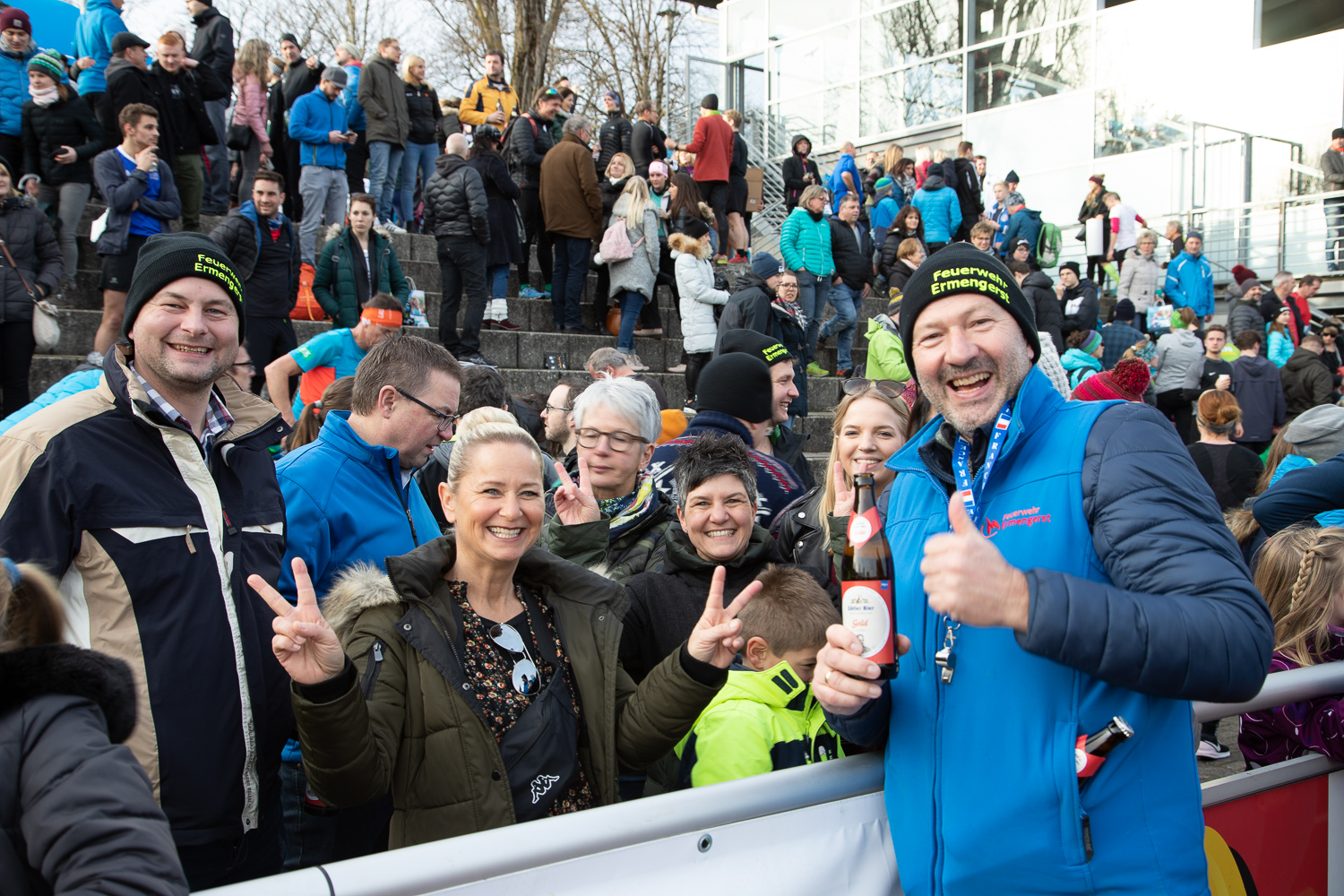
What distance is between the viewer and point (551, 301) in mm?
11070

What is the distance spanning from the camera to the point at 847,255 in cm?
1141

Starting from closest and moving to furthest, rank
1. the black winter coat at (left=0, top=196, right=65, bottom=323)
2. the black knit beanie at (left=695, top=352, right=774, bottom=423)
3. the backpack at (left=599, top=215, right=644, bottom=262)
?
the black knit beanie at (left=695, top=352, right=774, bottom=423) < the black winter coat at (left=0, top=196, right=65, bottom=323) < the backpack at (left=599, top=215, right=644, bottom=262)

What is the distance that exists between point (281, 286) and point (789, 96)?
20.8 m

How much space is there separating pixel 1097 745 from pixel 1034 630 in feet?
1.01

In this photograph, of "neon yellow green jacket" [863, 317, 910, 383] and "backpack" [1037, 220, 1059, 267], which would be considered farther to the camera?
"backpack" [1037, 220, 1059, 267]

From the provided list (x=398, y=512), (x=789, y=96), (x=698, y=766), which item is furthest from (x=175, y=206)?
(x=789, y=96)

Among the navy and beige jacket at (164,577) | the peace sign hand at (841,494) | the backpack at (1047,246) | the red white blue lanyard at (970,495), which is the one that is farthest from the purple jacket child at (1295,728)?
the backpack at (1047,246)

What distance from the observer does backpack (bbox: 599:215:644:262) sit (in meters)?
10.0

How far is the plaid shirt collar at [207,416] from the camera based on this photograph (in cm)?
239

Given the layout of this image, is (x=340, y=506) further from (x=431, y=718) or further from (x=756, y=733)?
(x=756, y=733)

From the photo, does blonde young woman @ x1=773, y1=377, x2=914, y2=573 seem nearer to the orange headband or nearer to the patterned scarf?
the patterned scarf

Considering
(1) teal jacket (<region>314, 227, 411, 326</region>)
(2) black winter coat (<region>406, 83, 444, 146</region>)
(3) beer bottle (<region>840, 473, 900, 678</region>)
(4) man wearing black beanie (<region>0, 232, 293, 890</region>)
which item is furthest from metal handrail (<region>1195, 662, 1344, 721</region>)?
(2) black winter coat (<region>406, 83, 444, 146</region>)

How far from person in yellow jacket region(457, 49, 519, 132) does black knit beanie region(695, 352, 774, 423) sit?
28.2 feet

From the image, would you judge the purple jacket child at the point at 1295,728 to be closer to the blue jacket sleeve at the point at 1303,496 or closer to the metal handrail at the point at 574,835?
the blue jacket sleeve at the point at 1303,496
